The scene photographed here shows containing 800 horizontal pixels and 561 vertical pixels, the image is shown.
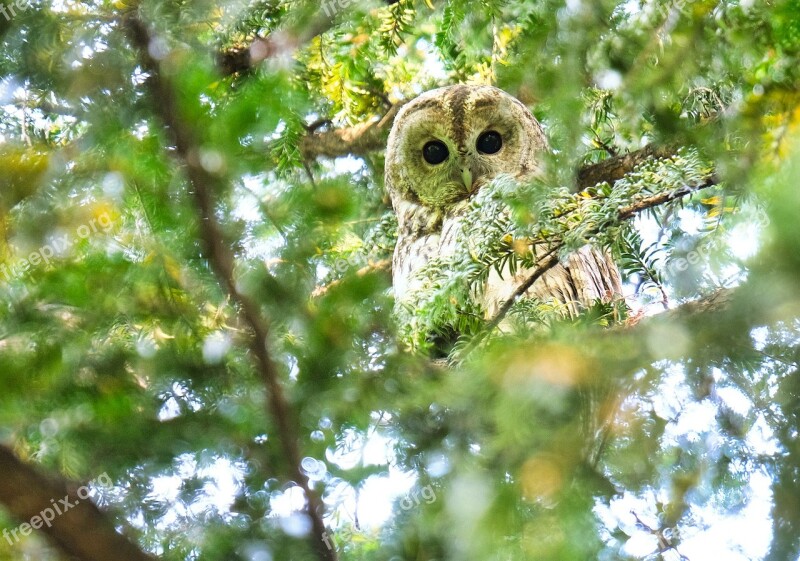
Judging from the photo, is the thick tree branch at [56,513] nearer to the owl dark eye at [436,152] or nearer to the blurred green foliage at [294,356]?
the blurred green foliage at [294,356]

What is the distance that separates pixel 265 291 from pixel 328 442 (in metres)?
0.26

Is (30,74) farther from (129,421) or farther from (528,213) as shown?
(528,213)

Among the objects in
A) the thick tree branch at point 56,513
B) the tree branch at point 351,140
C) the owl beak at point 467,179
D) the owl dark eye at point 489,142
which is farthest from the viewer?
the tree branch at point 351,140

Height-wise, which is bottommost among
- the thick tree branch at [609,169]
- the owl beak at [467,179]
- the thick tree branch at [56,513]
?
the thick tree branch at [56,513]

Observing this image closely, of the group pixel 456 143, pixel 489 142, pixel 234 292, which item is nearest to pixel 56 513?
pixel 234 292

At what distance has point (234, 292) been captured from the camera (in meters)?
1.06

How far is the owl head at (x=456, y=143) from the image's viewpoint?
11.7ft

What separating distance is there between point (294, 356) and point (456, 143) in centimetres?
262

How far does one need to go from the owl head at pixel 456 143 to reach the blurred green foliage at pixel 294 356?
224cm

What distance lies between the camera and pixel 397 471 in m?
1.23

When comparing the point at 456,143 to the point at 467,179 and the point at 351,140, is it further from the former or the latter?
the point at 351,140

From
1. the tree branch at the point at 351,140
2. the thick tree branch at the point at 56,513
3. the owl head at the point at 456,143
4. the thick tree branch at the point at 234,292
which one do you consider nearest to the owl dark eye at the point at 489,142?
the owl head at the point at 456,143

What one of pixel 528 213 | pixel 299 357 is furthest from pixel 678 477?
pixel 528 213

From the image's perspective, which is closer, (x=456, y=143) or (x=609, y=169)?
(x=609, y=169)
